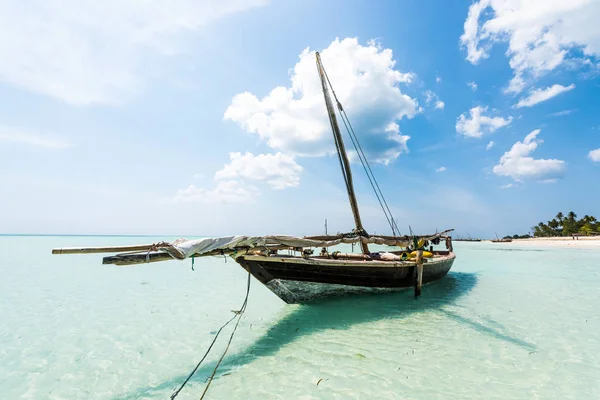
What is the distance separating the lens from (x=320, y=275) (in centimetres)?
962

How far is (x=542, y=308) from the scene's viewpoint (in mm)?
10578

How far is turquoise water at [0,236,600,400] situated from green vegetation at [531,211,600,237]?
9689 cm

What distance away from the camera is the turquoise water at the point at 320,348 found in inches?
209

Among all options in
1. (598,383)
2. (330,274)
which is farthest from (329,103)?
(598,383)

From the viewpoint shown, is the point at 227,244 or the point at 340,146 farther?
the point at 340,146

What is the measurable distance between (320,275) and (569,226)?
11383 centimetres

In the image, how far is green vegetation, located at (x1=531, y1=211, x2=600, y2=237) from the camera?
258 ft

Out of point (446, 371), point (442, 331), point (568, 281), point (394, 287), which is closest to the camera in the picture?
point (446, 371)

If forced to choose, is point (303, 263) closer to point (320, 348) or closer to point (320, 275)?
point (320, 275)

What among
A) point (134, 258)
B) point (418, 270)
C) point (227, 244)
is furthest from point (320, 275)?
point (134, 258)

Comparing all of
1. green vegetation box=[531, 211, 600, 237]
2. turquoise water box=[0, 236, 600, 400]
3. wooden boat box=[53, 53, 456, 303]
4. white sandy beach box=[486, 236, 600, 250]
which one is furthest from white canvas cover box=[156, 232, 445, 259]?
green vegetation box=[531, 211, 600, 237]

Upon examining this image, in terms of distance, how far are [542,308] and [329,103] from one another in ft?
41.0

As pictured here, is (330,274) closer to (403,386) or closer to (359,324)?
(359,324)

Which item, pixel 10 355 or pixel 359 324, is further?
pixel 359 324
